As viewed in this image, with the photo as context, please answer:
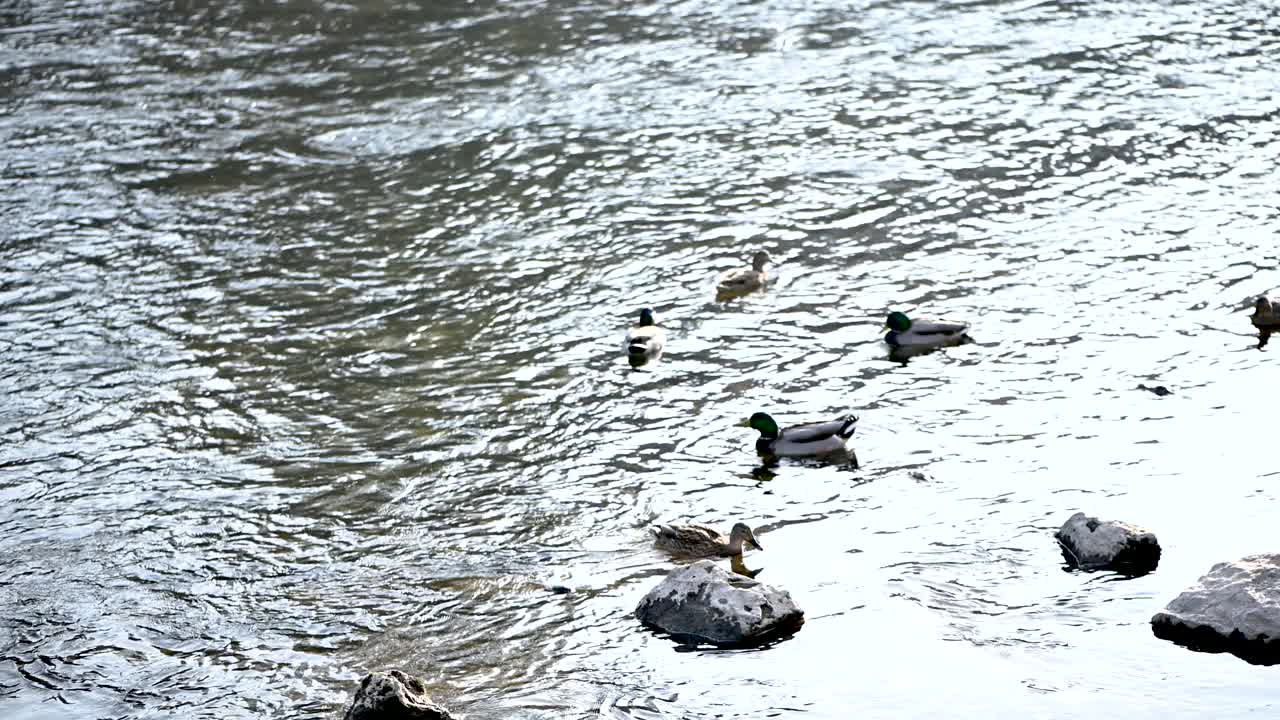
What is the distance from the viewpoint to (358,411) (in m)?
13.8

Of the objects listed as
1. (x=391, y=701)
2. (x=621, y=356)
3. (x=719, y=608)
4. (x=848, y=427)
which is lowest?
(x=621, y=356)

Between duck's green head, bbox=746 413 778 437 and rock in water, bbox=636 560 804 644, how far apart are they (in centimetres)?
264

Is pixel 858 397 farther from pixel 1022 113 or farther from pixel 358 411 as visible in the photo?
pixel 1022 113

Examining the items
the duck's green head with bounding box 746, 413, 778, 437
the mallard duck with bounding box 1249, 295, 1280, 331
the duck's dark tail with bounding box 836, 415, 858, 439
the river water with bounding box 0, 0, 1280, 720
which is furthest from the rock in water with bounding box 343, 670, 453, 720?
the mallard duck with bounding box 1249, 295, 1280, 331

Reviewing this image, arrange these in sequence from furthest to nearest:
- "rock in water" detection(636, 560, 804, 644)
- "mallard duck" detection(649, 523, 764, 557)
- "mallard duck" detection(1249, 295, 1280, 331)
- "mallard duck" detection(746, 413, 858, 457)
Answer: "mallard duck" detection(1249, 295, 1280, 331), "mallard duck" detection(746, 413, 858, 457), "mallard duck" detection(649, 523, 764, 557), "rock in water" detection(636, 560, 804, 644)

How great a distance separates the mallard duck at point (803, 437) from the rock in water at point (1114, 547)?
98.9 inches

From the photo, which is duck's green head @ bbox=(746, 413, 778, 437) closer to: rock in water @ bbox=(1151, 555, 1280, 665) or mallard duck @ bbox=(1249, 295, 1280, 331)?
rock in water @ bbox=(1151, 555, 1280, 665)

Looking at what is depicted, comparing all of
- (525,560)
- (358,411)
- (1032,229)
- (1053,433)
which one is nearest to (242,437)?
(358,411)

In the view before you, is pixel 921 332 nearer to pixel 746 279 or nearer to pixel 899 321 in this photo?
pixel 899 321

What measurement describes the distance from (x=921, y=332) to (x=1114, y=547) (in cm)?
435

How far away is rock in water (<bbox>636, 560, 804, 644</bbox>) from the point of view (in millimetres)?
9812

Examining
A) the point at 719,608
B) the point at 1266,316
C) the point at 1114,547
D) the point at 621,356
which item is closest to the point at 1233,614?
the point at 1114,547

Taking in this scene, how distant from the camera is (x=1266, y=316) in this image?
13789mm

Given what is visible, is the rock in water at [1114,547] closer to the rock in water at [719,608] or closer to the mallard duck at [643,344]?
the rock in water at [719,608]
